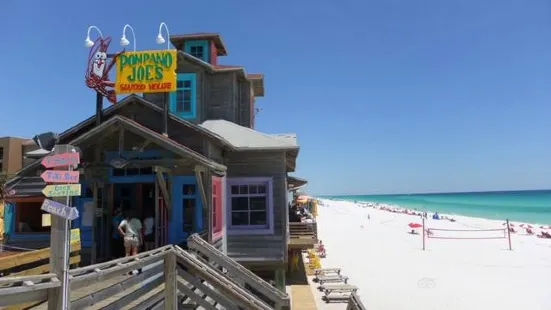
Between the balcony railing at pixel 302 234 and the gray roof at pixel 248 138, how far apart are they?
15.5 feet

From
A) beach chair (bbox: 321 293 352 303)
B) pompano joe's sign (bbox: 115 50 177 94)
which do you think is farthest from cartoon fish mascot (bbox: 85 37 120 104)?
beach chair (bbox: 321 293 352 303)

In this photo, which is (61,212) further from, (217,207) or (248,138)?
(248,138)

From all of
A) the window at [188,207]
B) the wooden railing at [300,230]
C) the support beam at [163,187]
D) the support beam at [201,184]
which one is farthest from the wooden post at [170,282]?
the wooden railing at [300,230]

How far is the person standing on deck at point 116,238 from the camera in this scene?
38.6 ft

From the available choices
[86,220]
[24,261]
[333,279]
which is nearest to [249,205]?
[86,220]

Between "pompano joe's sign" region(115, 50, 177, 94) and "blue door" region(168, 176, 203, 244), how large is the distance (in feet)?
9.43

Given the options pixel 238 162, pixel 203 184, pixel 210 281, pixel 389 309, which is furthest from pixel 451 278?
pixel 210 281

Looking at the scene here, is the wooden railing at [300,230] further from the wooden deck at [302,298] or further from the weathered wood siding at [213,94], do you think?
the weathered wood siding at [213,94]

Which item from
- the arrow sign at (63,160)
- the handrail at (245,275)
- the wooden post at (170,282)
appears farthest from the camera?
the handrail at (245,275)

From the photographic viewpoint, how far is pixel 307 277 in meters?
20.2

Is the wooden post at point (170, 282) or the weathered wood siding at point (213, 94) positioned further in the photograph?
the weathered wood siding at point (213, 94)

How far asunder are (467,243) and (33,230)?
32.6 meters

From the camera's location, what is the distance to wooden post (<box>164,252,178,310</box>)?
8008 mm

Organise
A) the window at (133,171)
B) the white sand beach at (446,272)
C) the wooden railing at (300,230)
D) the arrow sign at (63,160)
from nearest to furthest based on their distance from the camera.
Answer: the arrow sign at (63,160) → the window at (133,171) → the white sand beach at (446,272) → the wooden railing at (300,230)
